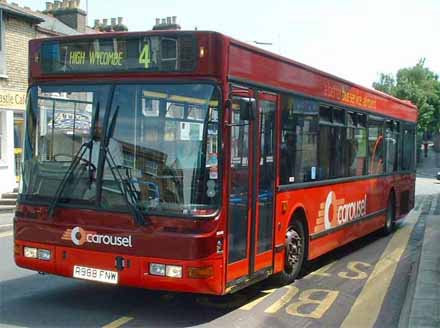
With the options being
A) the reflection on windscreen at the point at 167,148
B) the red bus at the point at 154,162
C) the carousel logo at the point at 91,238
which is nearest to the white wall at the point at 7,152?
the red bus at the point at 154,162

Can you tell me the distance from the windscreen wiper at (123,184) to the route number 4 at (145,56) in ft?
1.71

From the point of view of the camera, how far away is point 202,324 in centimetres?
614

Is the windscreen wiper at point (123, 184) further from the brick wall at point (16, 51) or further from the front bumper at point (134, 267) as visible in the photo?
the brick wall at point (16, 51)

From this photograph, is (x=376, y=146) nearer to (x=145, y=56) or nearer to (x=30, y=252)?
(x=145, y=56)

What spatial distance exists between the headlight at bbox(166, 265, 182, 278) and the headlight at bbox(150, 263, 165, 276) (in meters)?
0.05

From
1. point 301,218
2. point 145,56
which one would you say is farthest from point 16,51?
point 145,56

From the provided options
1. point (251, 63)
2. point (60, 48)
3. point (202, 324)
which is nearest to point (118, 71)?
point (60, 48)

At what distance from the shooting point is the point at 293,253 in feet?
26.2

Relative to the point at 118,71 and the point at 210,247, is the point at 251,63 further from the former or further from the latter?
the point at 210,247

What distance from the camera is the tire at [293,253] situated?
25.6 feet

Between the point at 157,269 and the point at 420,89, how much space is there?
69.7m

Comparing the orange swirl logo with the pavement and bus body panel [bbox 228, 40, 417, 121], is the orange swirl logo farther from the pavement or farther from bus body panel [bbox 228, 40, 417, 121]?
bus body panel [bbox 228, 40, 417, 121]

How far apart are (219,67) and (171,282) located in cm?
211

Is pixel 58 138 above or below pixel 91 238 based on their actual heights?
above
